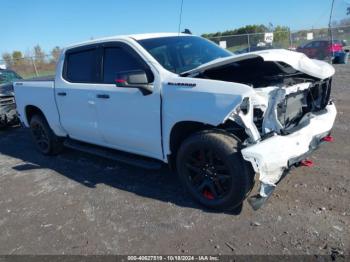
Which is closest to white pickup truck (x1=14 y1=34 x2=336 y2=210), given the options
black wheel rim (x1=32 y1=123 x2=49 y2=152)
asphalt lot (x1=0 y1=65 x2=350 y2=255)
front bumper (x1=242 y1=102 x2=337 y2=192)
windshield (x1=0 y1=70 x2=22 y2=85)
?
front bumper (x1=242 y1=102 x2=337 y2=192)

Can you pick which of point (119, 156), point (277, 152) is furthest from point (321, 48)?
point (277, 152)

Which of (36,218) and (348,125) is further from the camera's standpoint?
(348,125)

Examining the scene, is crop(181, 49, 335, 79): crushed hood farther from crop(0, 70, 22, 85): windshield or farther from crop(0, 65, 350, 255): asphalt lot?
crop(0, 70, 22, 85): windshield

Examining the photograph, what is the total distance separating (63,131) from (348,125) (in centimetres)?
499

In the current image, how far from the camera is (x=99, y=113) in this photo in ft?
16.1

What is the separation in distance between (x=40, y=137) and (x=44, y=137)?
0.19m

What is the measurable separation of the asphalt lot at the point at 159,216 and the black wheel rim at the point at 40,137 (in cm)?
110

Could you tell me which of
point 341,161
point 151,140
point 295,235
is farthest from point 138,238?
point 341,161

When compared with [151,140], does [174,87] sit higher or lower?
higher

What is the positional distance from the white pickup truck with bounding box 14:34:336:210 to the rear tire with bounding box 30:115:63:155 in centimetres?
113

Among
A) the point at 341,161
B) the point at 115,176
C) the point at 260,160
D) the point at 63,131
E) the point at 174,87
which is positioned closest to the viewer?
the point at 260,160

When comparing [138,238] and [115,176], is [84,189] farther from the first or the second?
[138,238]

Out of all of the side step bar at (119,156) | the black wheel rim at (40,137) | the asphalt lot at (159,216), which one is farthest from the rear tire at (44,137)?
the asphalt lot at (159,216)

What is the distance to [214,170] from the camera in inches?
150
